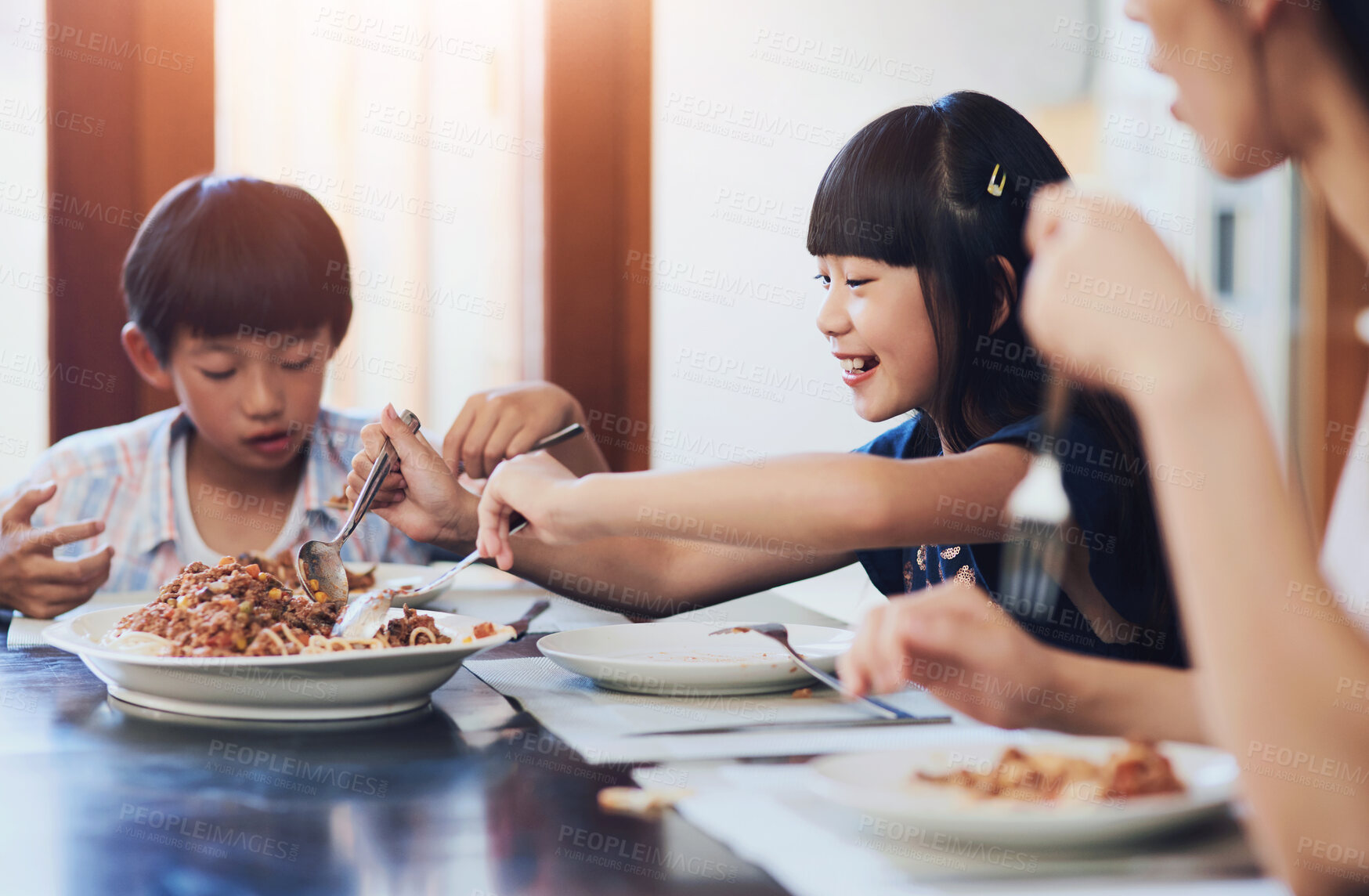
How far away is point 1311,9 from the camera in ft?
1.93

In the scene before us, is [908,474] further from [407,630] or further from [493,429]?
[493,429]

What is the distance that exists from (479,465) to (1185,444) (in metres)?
1.09

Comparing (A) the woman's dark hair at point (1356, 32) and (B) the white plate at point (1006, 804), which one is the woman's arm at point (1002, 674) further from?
(A) the woman's dark hair at point (1356, 32)

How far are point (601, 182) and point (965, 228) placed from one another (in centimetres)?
192

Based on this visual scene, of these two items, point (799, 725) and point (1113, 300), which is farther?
point (799, 725)

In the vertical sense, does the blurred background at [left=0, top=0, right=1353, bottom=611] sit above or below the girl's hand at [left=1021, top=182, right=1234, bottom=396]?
above

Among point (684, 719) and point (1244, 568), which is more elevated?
point (1244, 568)

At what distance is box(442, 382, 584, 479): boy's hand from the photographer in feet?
4.90

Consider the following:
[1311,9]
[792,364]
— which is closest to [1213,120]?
[1311,9]

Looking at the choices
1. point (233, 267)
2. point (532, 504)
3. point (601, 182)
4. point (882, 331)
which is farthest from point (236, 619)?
point (601, 182)

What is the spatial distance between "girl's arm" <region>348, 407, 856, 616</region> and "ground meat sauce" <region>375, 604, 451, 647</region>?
1.31ft

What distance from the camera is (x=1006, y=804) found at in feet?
1.86

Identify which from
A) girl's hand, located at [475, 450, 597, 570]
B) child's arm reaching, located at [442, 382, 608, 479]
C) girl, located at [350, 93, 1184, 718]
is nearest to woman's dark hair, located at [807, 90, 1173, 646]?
girl, located at [350, 93, 1184, 718]

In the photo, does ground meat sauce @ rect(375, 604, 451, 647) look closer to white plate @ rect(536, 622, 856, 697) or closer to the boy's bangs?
white plate @ rect(536, 622, 856, 697)
